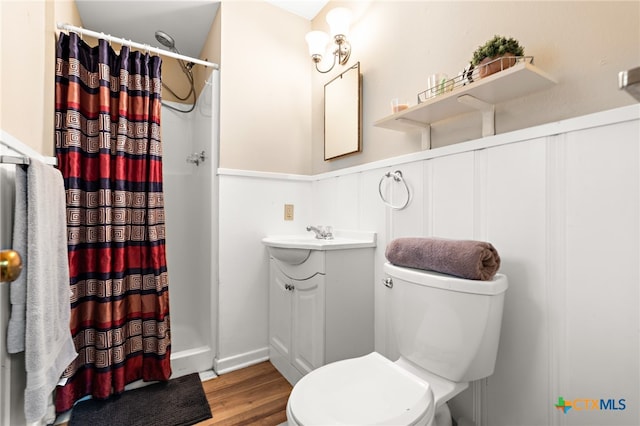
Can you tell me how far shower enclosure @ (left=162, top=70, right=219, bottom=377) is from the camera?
70.4 inches

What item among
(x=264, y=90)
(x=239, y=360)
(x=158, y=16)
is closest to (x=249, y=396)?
(x=239, y=360)

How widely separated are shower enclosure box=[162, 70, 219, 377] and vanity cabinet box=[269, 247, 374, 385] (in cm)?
51

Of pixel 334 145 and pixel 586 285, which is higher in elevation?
pixel 334 145

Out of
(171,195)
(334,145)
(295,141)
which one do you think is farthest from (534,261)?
(171,195)

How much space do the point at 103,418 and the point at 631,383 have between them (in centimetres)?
201

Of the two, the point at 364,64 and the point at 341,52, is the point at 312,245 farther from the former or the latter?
the point at 341,52

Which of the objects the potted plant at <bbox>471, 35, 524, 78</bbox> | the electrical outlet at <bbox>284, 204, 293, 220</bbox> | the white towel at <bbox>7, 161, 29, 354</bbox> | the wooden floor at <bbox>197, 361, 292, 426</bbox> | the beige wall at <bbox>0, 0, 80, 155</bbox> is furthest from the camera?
the electrical outlet at <bbox>284, 204, 293, 220</bbox>

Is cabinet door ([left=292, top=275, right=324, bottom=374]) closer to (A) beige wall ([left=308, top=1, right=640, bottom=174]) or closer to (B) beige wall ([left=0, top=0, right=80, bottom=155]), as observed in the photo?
(A) beige wall ([left=308, top=1, right=640, bottom=174])

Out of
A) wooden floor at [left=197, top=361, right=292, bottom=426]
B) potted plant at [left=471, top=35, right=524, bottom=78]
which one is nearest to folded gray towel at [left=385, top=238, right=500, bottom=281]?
potted plant at [left=471, top=35, right=524, bottom=78]

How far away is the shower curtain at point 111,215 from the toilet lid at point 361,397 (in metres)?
1.14

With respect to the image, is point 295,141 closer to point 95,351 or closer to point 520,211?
point 520,211

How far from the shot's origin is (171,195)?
235 centimetres

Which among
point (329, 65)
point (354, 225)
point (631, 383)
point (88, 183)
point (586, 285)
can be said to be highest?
point (329, 65)

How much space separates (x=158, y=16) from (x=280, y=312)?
2.16m
